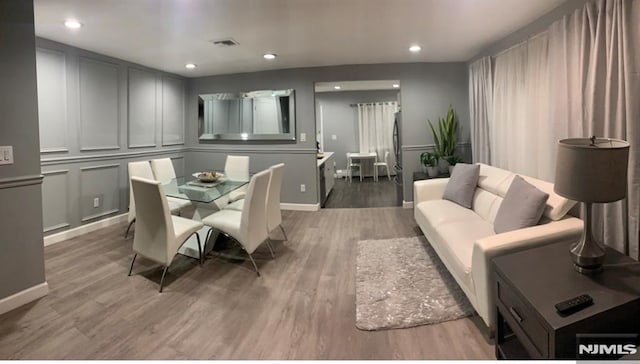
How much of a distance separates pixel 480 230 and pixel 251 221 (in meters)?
1.93

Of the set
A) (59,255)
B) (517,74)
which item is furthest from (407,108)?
(59,255)

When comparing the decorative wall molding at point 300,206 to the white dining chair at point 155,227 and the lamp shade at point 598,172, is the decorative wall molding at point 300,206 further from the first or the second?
the lamp shade at point 598,172

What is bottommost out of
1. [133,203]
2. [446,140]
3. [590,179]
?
[133,203]

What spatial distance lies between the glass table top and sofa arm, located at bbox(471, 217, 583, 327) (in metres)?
2.24

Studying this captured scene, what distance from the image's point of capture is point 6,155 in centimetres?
231

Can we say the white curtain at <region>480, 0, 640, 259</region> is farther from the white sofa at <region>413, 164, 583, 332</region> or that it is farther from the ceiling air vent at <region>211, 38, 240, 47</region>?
the ceiling air vent at <region>211, 38, 240, 47</region>

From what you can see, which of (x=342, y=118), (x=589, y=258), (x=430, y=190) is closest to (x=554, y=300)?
(x=589, y=258)

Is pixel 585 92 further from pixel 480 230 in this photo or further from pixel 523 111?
pixel 480 230

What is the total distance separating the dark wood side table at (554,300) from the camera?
1.25 metres

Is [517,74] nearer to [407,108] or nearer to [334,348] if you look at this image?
[407,108]

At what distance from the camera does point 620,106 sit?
80.2 inches

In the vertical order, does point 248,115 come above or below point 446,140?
above

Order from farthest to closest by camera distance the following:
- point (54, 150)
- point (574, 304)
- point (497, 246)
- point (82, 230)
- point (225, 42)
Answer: point (82, 230), point (54, 150), point (225, 42), point (497, 246), point (574, 304)

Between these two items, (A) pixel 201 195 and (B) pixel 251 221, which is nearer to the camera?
(B) pixel 251 221
